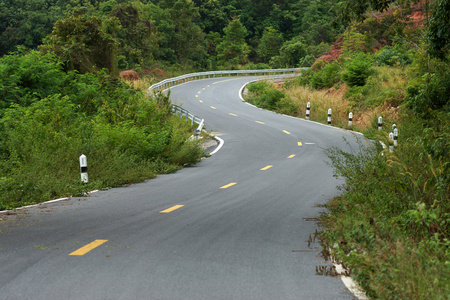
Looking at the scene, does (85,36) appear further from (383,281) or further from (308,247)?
(383,281)

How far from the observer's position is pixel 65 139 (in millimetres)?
14469

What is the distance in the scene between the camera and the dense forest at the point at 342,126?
6406 mm

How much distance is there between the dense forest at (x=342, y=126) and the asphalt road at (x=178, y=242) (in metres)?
0.63

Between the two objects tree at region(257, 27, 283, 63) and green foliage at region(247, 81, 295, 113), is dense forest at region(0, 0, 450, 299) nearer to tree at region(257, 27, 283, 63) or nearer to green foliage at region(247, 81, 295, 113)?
green foliage at region(247, 81, 295, 113)

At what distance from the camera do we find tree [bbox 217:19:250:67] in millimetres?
76250

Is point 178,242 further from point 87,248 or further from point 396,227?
point 396,227

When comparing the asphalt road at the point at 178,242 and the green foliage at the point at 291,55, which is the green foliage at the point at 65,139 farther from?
the green foliage at the point at 291,55

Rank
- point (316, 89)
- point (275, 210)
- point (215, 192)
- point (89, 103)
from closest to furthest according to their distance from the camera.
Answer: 1. point (275, 210)
2. point (215, 192)
3. point (89, 103)
4. point (316, 89)

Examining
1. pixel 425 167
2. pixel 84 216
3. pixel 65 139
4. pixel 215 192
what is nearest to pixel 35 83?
pixel 65 139

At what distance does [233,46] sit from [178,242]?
7039cm

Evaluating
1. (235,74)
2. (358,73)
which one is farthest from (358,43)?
(235,74)

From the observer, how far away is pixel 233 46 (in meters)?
75.9

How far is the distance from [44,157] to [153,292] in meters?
8.87

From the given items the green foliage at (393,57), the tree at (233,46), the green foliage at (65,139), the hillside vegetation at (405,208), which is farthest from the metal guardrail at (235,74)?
the hillside vegetation at (405,208)
